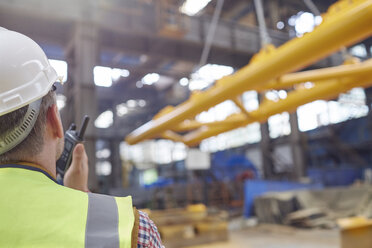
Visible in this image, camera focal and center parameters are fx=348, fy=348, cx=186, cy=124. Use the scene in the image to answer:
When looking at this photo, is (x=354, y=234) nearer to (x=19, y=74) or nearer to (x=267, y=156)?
(x=19, y=74)

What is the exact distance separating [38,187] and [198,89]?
584 centimetres

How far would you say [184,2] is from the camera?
11641mm

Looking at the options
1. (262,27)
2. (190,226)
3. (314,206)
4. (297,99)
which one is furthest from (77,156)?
(314,206)

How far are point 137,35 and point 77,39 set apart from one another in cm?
190

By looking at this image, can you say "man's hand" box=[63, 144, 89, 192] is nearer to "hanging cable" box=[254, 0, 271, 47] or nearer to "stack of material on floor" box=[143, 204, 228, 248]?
"hanging cable" box=[254, 0, 271, 47]

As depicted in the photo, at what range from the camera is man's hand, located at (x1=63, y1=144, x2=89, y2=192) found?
1.32 metres

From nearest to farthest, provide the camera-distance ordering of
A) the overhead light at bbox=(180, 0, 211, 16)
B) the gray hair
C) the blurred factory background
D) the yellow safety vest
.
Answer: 1. the yellow safety vest
2. the gray hair
3. the blurred factory background
4. the overhead light at bbox=(180, 0, 211, 16)

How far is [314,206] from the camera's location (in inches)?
430

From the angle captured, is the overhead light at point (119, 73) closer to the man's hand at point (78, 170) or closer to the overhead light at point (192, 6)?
the overhead light at point (192, 6)

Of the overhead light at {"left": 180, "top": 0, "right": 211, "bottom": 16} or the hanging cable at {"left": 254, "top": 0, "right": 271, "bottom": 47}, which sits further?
the overhead light at {"left": 180, "top": 0, "right": 211, "bottom": 16}

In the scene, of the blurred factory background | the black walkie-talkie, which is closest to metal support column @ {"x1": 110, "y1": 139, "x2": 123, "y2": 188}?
the blurred factory background

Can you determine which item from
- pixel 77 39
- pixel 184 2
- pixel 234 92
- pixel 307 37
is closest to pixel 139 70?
pixel 184 2

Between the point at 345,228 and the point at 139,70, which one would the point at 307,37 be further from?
the point at 139,70

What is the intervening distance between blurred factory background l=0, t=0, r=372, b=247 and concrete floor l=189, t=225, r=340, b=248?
128mm
